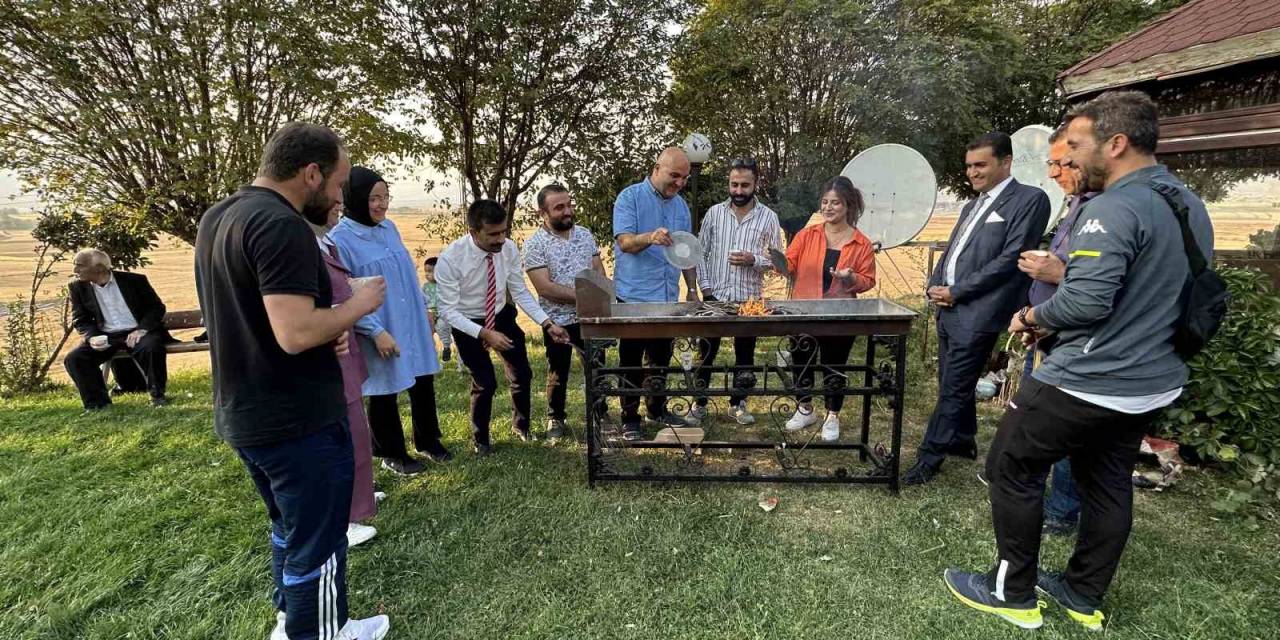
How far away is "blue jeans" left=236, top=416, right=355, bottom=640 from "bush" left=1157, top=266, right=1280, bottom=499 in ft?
14.7

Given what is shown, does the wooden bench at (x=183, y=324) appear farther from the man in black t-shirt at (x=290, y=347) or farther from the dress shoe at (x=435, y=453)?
the man in black t-shirt at (x=290, y=347)

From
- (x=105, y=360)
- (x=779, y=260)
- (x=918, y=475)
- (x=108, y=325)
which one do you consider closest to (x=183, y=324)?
(x=108, y=325)

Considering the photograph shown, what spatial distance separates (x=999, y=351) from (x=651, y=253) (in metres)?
3.47

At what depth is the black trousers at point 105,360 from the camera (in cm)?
505

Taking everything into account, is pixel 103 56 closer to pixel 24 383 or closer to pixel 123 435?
pixel 24 383

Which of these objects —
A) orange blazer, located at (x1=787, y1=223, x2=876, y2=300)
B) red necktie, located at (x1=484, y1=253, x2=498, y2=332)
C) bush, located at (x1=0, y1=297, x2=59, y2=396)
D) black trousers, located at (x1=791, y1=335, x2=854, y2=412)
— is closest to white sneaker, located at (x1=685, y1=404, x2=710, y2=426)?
black trousers, located at (x1=791, y1=335, x2=854, y2=412)

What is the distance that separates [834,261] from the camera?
384 centimetres

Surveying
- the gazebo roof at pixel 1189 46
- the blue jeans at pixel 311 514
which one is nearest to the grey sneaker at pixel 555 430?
the blue jeans at pixel 311 514

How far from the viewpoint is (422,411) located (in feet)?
12.4

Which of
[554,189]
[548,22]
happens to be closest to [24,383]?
[554,189]

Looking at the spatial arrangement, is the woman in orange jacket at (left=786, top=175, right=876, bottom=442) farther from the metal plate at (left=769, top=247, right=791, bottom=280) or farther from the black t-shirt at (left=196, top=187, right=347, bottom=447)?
the black t-shirt at (left=196, top=187, right=347, bottom=447)

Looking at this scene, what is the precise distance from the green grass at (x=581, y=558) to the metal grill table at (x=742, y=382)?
188 mm

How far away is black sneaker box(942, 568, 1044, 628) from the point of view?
2189mm

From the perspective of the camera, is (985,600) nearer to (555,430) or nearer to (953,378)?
(953,378)
